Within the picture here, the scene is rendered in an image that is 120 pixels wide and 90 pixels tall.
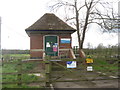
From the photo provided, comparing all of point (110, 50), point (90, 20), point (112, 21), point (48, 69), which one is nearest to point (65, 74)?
point (48, 69)

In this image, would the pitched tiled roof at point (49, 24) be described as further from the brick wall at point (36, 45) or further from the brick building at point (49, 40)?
the brick wall at point (36, 45)

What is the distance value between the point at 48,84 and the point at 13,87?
169 centimetres

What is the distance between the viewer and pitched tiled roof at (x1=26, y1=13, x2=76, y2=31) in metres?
18.2

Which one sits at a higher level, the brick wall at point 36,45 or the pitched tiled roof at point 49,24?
the pitched tiled roof at point 49,24

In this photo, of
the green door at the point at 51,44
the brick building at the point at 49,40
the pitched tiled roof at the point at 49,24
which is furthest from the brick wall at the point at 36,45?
the pitched tiled roof at the point at 49,24

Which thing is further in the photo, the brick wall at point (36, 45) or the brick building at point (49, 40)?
the brick wall at point (36, 45)

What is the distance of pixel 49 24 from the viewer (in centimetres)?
1933

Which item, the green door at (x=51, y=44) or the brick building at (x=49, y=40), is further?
the green door at (x=51, y=44)

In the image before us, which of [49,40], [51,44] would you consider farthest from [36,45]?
[51,44]

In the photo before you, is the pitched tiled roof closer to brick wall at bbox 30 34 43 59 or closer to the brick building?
the brick building

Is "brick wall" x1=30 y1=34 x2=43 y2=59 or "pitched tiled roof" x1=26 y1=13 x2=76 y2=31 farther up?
"pitched tiled roof" x1=26 y1=13 x2=76 y2=31

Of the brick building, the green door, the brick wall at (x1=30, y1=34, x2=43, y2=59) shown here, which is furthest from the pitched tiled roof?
the green door

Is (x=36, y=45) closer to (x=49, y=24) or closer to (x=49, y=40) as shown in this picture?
(x=49, y=40)

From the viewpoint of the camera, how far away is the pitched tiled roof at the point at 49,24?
59.8 feet
